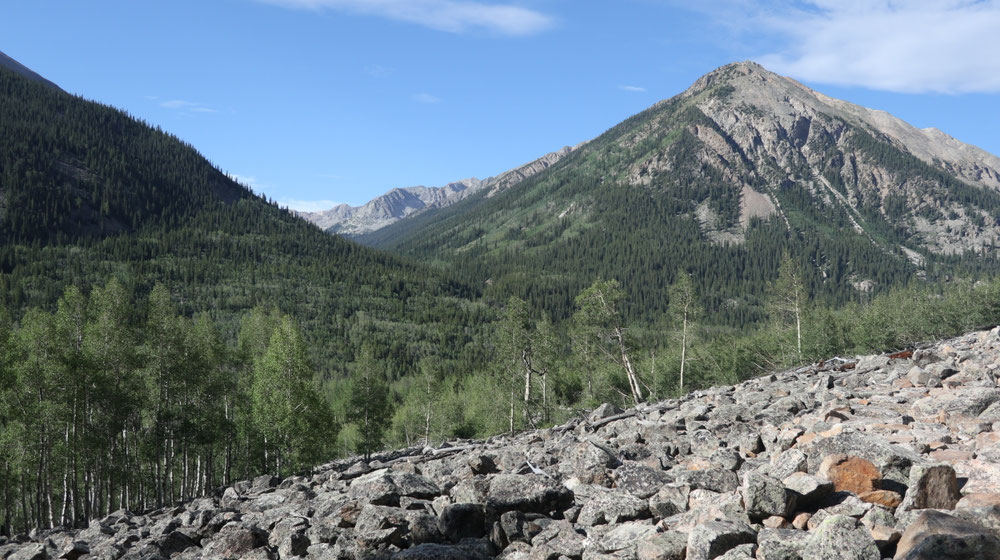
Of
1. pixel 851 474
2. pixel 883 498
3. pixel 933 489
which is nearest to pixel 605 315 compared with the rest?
pixel 851 474

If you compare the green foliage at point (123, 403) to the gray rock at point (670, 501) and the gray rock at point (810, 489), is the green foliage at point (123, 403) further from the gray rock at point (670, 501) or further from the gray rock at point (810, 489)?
the gray rock at point (810, 489)

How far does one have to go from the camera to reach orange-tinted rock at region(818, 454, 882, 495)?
8367 millimetres

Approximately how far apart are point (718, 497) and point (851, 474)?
208cm

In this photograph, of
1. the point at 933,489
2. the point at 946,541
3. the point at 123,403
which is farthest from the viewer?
the point at 123,403

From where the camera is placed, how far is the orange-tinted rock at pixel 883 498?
8031mm

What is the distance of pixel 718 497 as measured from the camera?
9195mm

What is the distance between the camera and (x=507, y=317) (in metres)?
50.8

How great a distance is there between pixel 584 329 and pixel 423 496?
3184 cm

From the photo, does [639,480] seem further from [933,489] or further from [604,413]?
[604,413]

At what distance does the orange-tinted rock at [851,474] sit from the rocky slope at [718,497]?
0.02m

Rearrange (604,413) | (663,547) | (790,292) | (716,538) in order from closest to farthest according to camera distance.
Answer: (716,538)
(663,547)
(604,413)
(790,292)

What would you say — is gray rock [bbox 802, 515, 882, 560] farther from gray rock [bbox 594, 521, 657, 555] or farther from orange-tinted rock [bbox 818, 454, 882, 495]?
gray rock [bbox 594, 521, 657, 555]

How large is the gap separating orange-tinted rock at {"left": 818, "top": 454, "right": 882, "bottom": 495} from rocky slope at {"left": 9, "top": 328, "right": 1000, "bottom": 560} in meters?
0.02

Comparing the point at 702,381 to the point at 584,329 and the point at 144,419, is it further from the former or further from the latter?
the point at 144,419
